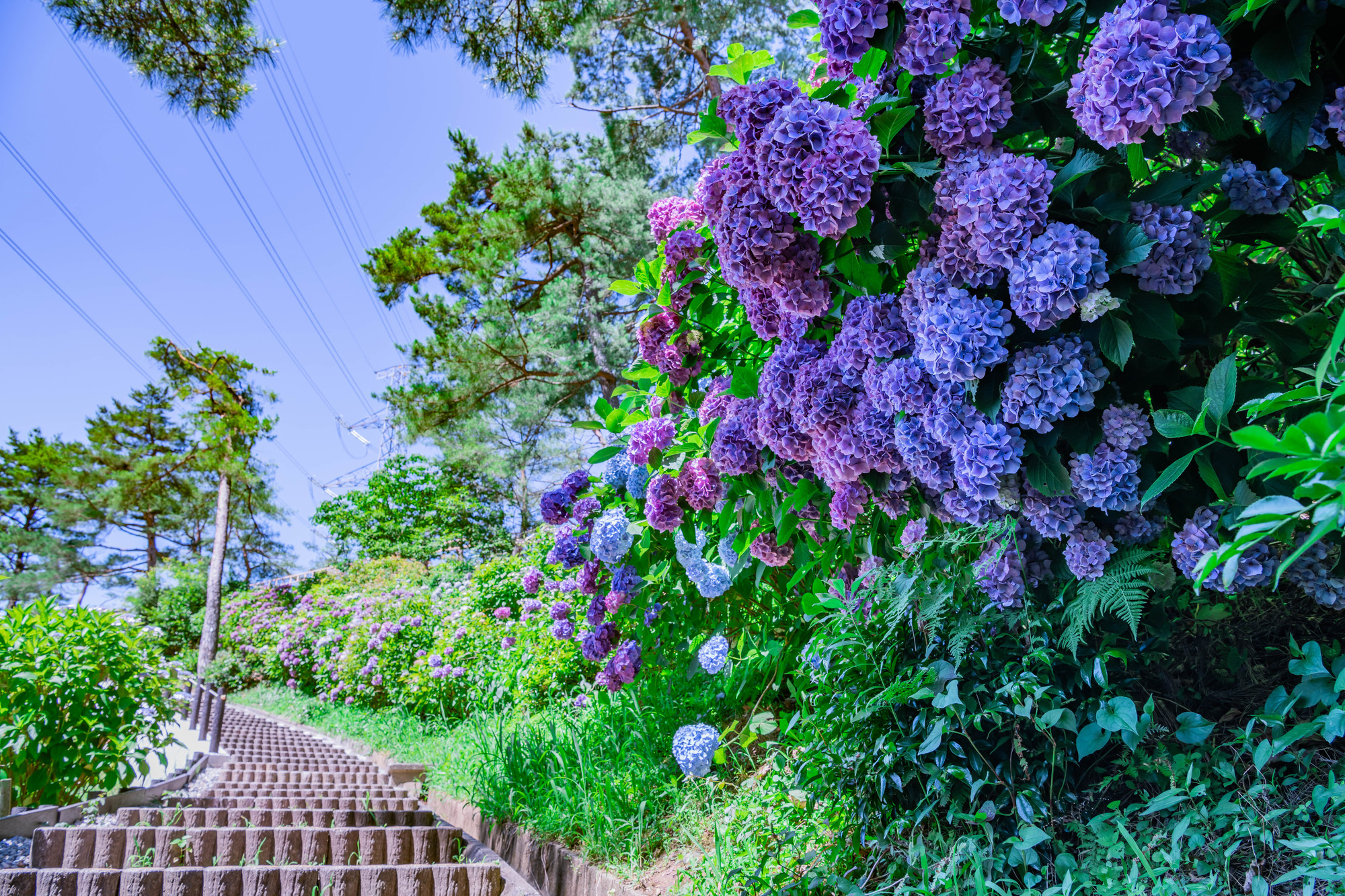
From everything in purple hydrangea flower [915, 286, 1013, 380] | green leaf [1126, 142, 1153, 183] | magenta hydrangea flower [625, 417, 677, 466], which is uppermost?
magenta hydrangea flower [625, 417, 677, 466]

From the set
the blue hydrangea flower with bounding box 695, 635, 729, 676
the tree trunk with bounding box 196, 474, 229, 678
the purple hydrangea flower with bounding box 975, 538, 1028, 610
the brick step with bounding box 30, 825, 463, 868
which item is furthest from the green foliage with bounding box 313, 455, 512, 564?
the purple hydrangea flower with bounding box 975, 538, 1028, 610

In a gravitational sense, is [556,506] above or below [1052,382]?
above

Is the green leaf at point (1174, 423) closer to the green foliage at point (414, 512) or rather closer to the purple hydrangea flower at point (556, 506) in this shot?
the purple hydrangea flower at point (556, 506)

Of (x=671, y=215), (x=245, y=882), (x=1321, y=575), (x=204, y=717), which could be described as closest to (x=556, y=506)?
(x=671, y=215)

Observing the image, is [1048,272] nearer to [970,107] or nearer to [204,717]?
[970,107]

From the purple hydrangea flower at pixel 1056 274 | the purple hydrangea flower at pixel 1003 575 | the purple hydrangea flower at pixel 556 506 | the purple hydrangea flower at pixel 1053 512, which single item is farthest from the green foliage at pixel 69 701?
the purple hydrangea flower at pixel 1056 274

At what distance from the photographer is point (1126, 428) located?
120 cm

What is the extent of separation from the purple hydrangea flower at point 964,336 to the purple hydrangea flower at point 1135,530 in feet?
1.35

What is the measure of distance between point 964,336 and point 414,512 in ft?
Result: 59.2

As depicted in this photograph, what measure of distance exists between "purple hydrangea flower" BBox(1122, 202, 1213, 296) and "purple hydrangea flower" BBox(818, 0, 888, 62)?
516 mm

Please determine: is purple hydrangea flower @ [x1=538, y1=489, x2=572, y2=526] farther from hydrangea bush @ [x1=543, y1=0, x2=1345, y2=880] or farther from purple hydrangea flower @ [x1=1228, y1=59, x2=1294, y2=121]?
purple hydrangea flower @ [x1=1228, y1=59, x2=1294, y2=121]

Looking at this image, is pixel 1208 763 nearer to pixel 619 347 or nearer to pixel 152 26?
pixel 152 26

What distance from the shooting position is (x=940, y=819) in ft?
5.36

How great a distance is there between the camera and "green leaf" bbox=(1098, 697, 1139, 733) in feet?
4.09
